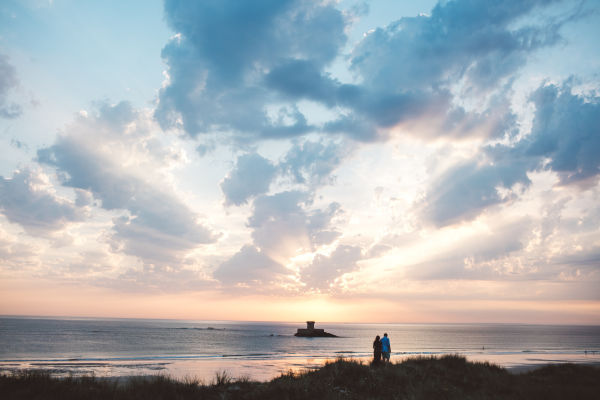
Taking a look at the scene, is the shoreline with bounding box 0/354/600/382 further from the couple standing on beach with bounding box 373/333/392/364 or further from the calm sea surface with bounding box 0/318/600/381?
the couple standing on beach with bounding box 373/333/392/364

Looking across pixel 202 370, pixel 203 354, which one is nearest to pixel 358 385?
pixel 202 370

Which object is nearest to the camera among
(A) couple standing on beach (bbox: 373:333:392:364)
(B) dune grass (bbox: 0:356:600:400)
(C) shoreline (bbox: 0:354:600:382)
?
(B) dune grass (bbox: 0:356:600:400)

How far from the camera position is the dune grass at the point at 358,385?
14141mm

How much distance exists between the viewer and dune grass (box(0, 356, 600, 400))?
1414 centimetres

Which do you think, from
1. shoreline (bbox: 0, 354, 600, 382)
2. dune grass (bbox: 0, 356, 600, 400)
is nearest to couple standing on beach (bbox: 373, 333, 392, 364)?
shoreline (bbox: 0, 354, 600, 382)

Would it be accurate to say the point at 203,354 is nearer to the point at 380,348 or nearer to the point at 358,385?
the point at 380,348

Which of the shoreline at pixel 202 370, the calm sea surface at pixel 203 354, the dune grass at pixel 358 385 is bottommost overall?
the calm sea surface at pixel 203 354

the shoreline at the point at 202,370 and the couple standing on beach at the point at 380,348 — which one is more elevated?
the couple standing on beach at the point at 380,348

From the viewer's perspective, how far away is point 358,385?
59.8 ft

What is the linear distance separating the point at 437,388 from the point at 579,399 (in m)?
6.51

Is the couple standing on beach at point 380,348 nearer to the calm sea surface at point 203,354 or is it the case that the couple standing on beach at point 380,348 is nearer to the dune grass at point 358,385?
the dune grass at point 358,385

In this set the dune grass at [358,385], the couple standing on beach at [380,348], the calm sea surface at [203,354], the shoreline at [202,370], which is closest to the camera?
the dune grass at [358,385]

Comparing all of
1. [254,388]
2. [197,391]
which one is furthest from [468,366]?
[197,391]

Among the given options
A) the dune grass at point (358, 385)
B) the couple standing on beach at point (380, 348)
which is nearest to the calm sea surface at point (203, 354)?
the couple standing on beach at point (380, 348)
